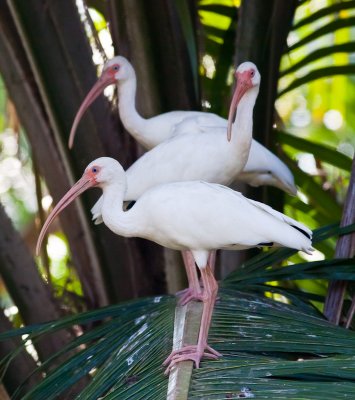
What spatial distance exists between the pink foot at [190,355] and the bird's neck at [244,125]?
1013 millimetres

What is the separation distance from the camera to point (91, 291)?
3.11m

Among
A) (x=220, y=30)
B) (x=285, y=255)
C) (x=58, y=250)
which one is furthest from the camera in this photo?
(x=58, y=250)

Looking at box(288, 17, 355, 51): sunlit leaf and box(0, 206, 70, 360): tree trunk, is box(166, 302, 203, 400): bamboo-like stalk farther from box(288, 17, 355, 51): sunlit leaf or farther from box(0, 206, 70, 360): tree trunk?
box(288, 17, 355, 51): sunlit leaf

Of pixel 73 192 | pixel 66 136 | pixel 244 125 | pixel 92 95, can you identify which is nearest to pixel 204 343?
pixel 73 192

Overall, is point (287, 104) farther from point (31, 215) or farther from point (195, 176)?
point (195, 176)

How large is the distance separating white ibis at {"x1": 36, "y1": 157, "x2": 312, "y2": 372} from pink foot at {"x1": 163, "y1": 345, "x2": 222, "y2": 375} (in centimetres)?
15

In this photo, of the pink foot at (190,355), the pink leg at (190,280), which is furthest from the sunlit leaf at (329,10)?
the pink foot at (190,355)

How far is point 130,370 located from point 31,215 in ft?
15.3

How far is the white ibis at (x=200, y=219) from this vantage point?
91.3 inches

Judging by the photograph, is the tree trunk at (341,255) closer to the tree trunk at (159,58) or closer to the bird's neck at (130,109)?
the tree trunk at (159,58)

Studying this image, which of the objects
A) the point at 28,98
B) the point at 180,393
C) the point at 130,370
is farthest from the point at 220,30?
the point at 180,393

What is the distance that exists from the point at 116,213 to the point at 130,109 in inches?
35.3

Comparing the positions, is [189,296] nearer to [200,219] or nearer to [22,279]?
[200,219]

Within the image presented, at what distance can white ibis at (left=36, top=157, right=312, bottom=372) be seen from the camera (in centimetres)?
232
